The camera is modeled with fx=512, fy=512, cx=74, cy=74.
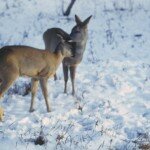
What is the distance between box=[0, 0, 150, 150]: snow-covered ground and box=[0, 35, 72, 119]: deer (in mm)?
→ 563

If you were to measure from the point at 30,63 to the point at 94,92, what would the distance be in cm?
198

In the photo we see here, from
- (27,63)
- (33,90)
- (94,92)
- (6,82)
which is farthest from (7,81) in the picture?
(94,92)

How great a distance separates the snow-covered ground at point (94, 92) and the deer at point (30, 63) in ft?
1.85

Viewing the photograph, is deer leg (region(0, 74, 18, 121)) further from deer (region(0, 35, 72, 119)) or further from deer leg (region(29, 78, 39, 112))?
deer leg (region(29, 78, 39, 112))

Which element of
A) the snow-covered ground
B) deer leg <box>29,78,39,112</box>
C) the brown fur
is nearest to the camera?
the snow-covered ground

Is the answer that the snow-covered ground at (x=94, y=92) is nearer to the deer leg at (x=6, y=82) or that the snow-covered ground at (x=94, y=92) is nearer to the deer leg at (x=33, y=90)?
the deer leg at (x=33, y=90)

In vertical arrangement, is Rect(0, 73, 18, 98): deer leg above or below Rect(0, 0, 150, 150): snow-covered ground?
above

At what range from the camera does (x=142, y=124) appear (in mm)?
9219

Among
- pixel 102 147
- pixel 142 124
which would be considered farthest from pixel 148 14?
pixel 102 147

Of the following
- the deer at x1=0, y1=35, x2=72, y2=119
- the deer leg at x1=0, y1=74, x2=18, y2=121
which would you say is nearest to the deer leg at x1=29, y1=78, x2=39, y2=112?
the deer at x1=0, y1=35, x2=72, y2=119

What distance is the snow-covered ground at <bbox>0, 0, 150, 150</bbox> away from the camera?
8453mm

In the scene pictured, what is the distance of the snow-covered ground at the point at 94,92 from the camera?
8.45 metres

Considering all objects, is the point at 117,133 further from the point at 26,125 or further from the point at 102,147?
the point at 26,125

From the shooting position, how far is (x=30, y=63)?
31.3 feet
